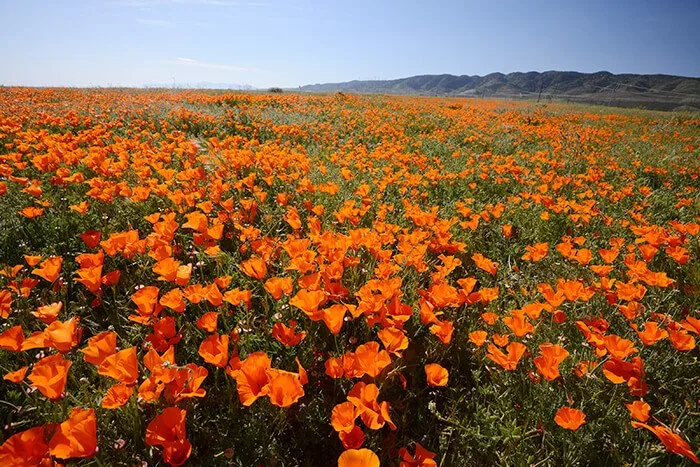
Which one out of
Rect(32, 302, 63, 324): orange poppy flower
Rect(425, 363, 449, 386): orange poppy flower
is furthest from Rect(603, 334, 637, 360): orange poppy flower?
Rect(32, 302, 63, 324): orange poppy flower

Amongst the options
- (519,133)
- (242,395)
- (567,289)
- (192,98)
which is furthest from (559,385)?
(192,98)

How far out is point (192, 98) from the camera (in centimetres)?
1339

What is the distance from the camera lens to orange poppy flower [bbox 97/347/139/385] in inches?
53.5

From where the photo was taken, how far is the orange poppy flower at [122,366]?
136cm

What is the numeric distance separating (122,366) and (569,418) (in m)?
1.81

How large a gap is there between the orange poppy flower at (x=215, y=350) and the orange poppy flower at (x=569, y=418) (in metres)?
1.39

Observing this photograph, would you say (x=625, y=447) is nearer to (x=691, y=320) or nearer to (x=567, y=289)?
(x=691, y=320)

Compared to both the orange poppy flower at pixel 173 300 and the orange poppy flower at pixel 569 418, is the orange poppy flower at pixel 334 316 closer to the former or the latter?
the orange poppy flower at pixel 173 300

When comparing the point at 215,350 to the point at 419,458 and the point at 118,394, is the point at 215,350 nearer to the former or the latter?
the point at 118,394

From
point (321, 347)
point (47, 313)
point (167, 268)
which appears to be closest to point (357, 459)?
point (321, 347)

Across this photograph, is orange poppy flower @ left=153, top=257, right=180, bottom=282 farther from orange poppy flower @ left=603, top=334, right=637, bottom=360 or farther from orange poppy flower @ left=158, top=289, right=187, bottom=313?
orange poppy flower @ left=603, top=334, right=637, bottom=360

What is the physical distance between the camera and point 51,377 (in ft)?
4.34

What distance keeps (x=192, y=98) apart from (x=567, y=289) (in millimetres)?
14412

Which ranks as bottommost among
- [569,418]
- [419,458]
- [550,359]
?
[419,458]
